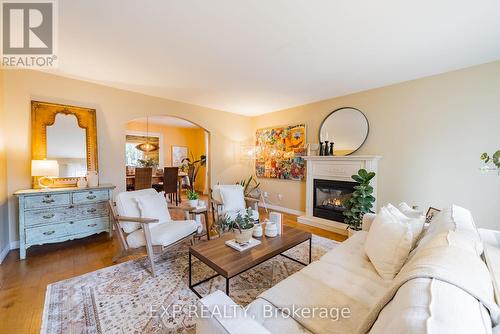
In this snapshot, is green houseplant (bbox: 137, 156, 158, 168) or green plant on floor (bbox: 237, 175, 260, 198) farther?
green houseplant (bbox: 137, 156, 158, 168)

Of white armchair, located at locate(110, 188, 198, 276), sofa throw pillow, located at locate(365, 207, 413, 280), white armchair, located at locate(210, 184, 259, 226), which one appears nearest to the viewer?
Result: sofa throw pillow, located at locate(365, 207, 413, 280)

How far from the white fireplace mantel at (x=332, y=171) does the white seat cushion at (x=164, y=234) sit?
96.4 inches

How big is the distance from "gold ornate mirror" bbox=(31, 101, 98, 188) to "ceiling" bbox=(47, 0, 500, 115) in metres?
0.57

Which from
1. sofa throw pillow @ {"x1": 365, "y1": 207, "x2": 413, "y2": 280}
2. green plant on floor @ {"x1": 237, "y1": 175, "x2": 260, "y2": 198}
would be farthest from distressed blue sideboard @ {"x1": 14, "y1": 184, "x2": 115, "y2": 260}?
sofa throw pillow @ {"x1": 365, "y1": 207, "x2": 413, "y2": 280}

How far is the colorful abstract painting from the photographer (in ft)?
14.9

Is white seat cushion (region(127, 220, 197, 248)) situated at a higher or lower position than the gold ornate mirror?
lower

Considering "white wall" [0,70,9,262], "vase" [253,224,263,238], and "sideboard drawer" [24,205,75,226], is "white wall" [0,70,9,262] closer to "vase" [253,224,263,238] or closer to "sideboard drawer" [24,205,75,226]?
"sideboard drawer" [24,205,75,226]

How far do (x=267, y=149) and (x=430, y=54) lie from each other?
134 inches

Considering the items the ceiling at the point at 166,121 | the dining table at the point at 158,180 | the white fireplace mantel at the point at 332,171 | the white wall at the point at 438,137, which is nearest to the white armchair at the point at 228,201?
the white fireplace mantel at the point at 332,171

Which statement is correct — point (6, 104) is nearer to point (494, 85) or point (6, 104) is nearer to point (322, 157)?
point (322, 157)

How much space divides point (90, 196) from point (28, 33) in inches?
79.2

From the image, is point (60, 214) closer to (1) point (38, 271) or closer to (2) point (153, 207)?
(1) point (38, 271)

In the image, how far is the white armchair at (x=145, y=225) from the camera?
7.22ft

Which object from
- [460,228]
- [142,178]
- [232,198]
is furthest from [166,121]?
[460,228]
